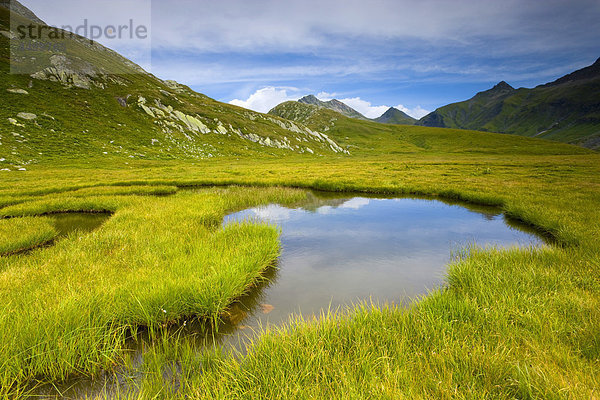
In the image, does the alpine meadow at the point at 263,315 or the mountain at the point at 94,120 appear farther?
the mountain at the point at 94,120

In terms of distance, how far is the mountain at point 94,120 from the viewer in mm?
38062

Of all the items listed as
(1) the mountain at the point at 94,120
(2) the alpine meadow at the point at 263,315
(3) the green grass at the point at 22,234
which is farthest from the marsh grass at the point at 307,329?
(1) the mountain at the point at 94,120

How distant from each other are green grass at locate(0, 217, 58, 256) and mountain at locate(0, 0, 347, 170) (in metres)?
29.9

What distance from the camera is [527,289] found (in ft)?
15.2

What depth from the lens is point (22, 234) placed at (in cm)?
838

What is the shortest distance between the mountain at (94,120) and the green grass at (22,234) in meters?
29.9

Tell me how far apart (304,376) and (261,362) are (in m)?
0.60

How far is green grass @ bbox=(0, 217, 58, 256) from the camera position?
7.60m

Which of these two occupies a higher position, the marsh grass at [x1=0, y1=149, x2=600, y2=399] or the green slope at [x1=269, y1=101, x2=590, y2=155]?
the green slope at [x1=269, y1=101, x2=590, y2=155]

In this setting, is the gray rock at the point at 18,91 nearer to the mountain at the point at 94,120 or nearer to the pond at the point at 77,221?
the mountain at the point at 94,120

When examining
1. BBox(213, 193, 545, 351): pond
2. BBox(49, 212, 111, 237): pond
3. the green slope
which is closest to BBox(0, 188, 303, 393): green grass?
BBox(213, 193, 545, 351): pond

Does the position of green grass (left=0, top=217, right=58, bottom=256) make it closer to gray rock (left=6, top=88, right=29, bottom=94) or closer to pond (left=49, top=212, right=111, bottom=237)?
pond (left=49, top=212, right=111, bottom=237)

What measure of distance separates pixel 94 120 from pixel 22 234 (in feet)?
180

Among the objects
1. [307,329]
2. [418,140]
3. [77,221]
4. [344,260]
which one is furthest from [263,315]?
[418,140]
